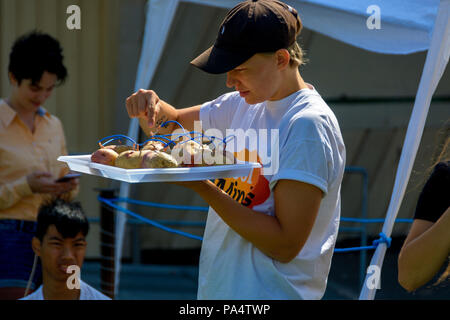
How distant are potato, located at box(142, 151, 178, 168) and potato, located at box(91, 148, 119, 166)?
13 centimetres

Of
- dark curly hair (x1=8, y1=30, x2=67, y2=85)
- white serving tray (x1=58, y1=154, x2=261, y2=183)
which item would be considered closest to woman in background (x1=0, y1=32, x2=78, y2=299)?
dark curly hair (x1=8, y1=30, x2=67, y2=85)

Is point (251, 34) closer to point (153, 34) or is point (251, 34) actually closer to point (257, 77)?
point (257, 77)

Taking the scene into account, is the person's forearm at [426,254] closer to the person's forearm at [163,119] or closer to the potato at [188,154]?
the potato at [188,154]

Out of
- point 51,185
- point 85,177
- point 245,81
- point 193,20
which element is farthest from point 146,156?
point 85,177

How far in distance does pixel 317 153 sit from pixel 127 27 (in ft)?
13.6

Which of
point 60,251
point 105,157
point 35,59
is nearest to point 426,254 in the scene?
point 105,157

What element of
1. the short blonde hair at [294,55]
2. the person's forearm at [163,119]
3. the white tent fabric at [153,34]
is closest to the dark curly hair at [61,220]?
the white tent fabric at [153,34]

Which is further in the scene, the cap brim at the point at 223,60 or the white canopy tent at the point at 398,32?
the white canopy tent at the point at 398,32

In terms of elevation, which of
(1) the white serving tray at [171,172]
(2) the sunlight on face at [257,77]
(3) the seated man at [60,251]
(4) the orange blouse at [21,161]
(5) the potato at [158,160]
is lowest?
(3) the seated man at [60,251]

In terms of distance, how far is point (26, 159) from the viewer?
364cm

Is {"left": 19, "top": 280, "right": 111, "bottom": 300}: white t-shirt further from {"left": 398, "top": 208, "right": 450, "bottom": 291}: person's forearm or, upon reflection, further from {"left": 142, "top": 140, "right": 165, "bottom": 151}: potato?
{"left": 398, "top": 208, "right": 450, "bottom": 291}: person's forearm

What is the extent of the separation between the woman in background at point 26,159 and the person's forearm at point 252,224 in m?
1.97

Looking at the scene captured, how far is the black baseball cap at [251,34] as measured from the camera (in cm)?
181

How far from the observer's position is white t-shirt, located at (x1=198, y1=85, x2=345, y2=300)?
5.76 feet
